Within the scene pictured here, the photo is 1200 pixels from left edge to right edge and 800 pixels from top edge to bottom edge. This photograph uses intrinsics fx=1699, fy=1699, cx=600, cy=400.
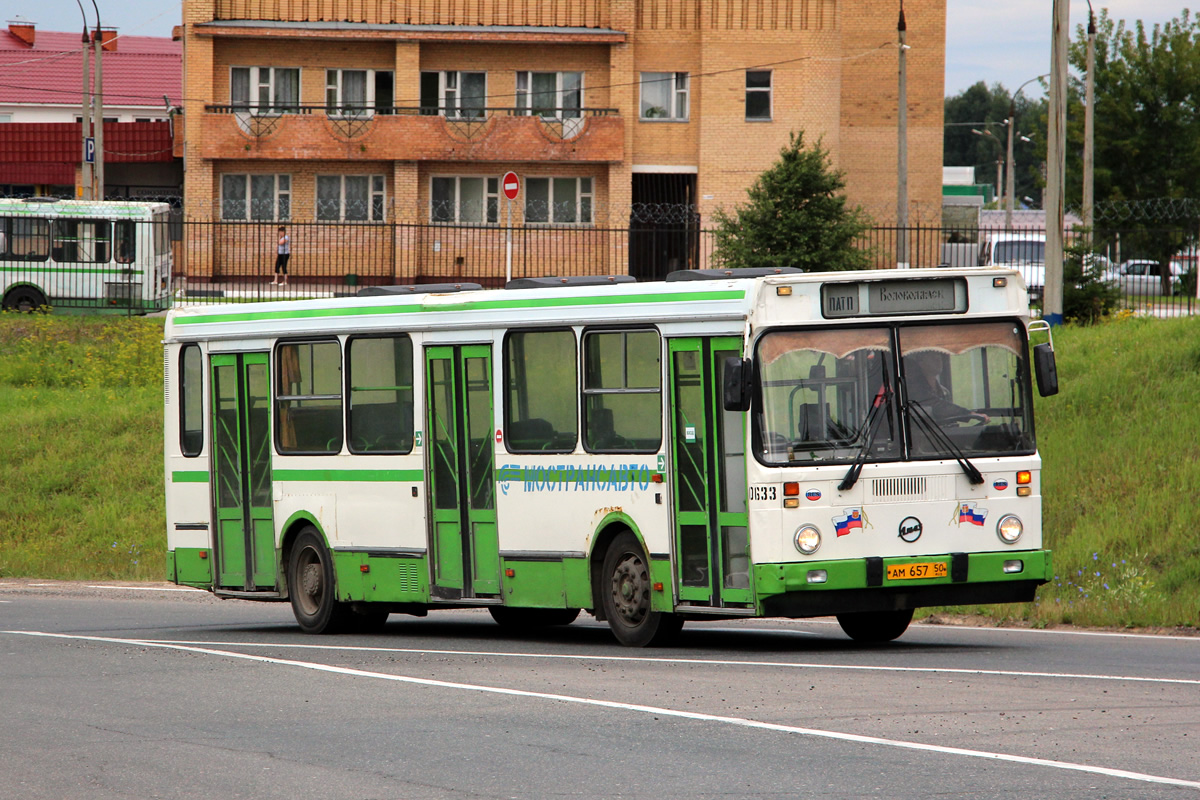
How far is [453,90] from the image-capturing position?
52.4 meters

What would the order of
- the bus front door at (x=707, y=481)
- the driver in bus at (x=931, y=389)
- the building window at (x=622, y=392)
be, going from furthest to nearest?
1. the building window at (x=622, y=392)
2. the driver in bus at (x=931, y=389)
3. the bus front door at (x=707, y=481)

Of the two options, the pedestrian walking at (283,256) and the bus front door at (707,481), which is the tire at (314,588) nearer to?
the bus front door at (707,481)

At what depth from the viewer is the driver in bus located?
39.3ft

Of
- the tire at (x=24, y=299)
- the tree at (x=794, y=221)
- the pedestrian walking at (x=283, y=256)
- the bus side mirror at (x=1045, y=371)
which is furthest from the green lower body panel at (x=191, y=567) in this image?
the pedestrian walking at (x=283, y=256)

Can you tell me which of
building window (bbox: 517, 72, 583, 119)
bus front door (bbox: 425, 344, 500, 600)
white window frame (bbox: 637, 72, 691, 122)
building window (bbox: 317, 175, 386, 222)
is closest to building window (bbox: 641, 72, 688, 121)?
white window frame (bbox: 637, 72, 691, 122)

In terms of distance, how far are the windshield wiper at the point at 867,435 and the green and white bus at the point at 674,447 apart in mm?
16

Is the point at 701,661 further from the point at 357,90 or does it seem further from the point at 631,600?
the point at 357,90

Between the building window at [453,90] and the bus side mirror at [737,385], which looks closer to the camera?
the bus side mirror at [737,385]

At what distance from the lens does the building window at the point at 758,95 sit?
5184 cm

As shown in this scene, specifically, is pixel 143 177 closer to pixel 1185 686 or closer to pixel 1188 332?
pixel 1188 332

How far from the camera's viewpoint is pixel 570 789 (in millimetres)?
7223

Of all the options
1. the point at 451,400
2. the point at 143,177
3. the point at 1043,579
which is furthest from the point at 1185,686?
the point at 143,177

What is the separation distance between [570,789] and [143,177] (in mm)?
61697

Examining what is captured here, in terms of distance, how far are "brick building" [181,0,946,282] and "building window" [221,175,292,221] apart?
62mm
